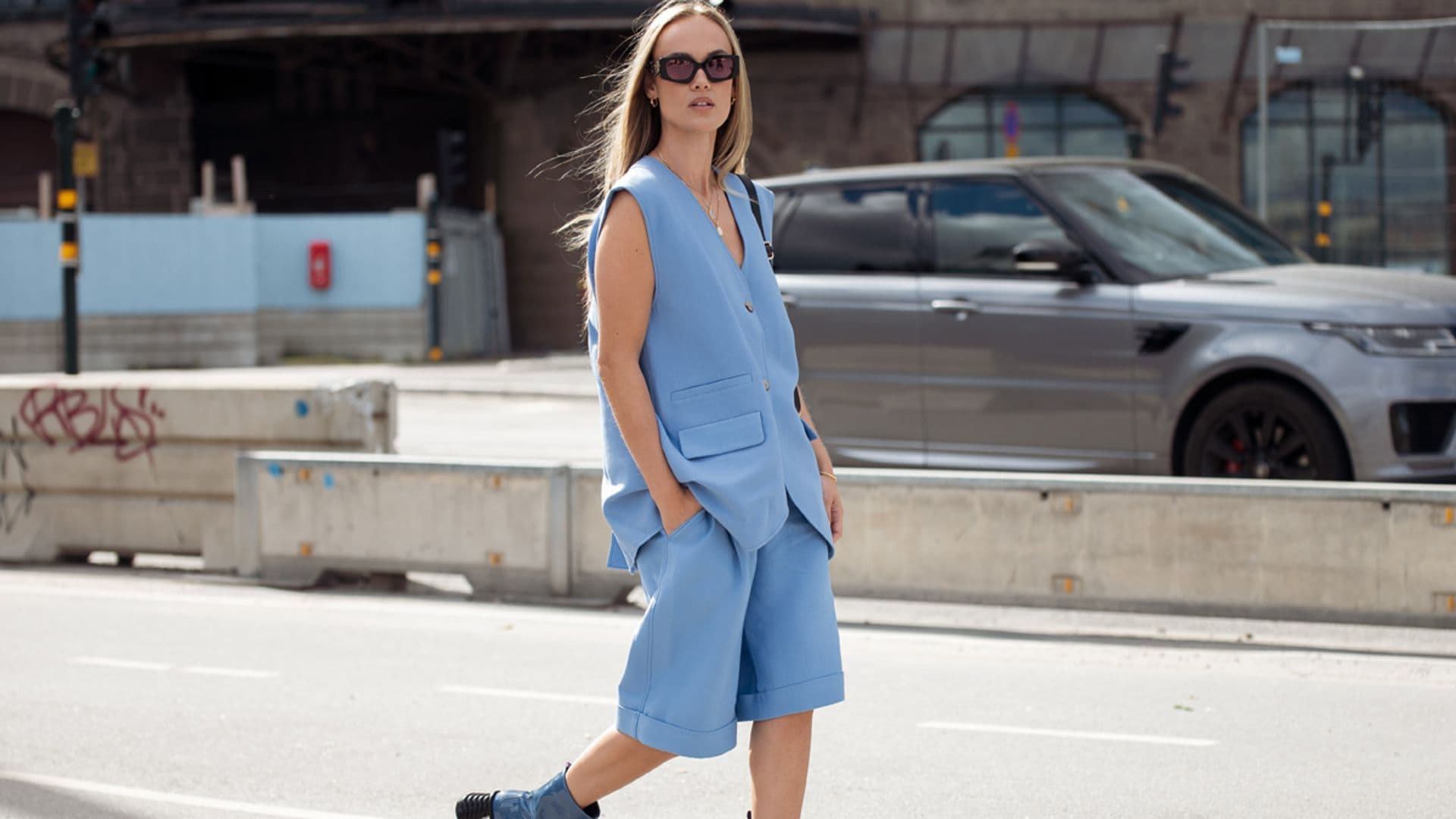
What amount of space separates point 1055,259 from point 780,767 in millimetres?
5640

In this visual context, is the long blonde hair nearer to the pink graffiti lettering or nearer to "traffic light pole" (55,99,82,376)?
the pink graffiti lettering

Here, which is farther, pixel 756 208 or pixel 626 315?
pixel 756 208

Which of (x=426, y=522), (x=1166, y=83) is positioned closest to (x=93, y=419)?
(x=426, y=522)

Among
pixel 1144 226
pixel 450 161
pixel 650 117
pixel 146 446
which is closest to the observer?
pixel 650 117

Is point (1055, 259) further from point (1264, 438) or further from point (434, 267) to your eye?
point (434, 267)

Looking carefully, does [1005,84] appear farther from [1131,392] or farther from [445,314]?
[1131,392]

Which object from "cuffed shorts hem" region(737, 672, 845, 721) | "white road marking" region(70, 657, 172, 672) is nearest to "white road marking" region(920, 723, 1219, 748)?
"cuffed shorts hem" region(737, 672, 845, 721)

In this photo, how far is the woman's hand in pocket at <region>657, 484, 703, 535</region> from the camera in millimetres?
3352

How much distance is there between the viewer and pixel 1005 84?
3180 centimetres

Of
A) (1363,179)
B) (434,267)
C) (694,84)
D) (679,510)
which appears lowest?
(679,510)

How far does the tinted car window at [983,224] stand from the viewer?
9141 mm

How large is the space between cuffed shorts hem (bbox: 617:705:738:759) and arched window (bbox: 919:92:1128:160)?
1148 inches

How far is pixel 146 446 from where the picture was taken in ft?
31.7

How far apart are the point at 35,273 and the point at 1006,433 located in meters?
23.1
